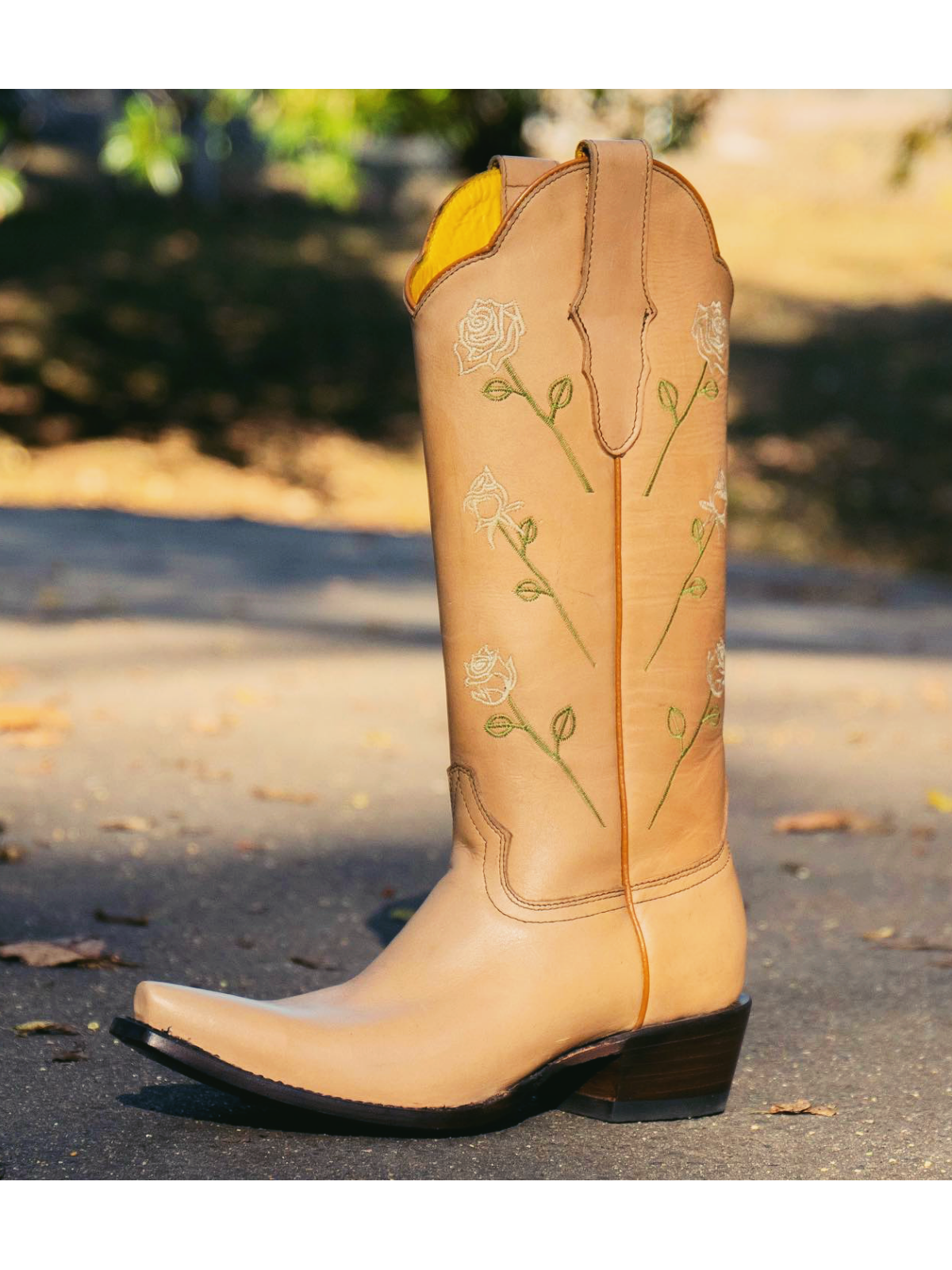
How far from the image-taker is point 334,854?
2947 mm

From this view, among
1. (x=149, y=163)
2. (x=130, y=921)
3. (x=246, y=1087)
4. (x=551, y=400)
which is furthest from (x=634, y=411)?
(x=149, y=163)

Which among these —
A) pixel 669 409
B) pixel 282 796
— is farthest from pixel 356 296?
pixel 669 409

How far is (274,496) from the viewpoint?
10664 millimetres

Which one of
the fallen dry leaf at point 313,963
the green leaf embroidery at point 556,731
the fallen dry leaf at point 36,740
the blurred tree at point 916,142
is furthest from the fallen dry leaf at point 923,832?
the blurred tree at point 916,142

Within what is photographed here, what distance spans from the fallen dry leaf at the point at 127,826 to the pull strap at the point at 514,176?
1765mm

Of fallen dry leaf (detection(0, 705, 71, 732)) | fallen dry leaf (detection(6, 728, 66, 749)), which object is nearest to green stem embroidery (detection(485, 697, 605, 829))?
→ fallen dry leaf (detection(6, 728, 66, 749))

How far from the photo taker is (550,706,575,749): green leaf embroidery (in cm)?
171

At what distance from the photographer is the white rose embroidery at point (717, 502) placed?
1769 mm

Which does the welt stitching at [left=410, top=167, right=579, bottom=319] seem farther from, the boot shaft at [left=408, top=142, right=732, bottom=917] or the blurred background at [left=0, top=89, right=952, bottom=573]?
the blurred background at [left=0, top=89, right=952, bottom=573]

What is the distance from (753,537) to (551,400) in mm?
8291

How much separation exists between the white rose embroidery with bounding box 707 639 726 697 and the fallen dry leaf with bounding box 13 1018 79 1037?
0.95 metres

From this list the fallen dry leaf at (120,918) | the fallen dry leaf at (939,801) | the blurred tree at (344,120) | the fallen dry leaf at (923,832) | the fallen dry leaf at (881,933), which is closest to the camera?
the fallen dry leaf at (120,918)

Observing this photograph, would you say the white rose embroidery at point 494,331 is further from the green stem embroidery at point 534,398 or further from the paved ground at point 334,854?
the paved ground at point 334,854

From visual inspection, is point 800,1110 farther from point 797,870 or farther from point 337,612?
point 337,612
